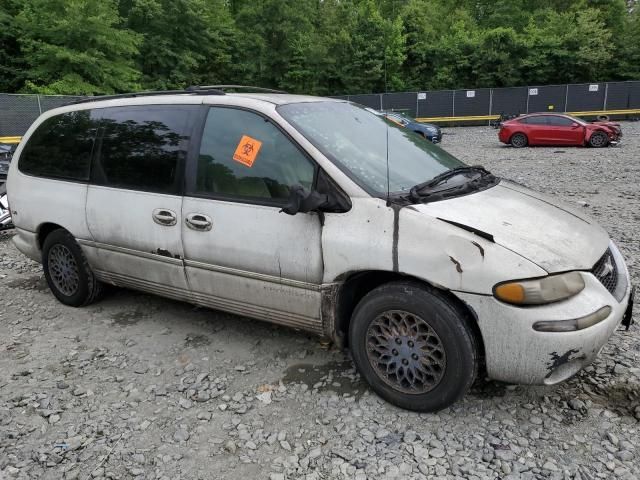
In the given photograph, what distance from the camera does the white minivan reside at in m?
2.57

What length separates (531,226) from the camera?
9.38 feet

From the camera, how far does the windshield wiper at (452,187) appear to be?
295 centimetres

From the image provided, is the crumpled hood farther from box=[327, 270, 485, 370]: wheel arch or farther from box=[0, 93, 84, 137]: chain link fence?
box=[0, 93, 84, 137]: chain link fence

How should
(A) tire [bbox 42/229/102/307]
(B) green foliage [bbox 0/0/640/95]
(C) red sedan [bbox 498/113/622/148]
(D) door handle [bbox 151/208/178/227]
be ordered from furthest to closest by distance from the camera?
(B) green foliage [bbox 0/0/640/95] → (C) red sedan [bbox 498/113/622/148] → (A) tire [bbox 42/229/102/307] → (D) door handle [bbox 151/208/178/227]

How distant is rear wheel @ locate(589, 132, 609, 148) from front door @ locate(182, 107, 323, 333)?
57.2 ft

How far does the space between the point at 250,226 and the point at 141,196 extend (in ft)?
3.42

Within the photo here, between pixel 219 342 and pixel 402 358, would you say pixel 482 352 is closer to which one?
pixel 402 358

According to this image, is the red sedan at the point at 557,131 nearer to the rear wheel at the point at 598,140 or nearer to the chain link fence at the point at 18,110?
the rear wheel at the point at 598,140

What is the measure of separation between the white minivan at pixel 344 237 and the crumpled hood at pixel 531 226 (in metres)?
0.01

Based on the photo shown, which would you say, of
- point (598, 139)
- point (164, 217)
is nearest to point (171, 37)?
point (598, 139)

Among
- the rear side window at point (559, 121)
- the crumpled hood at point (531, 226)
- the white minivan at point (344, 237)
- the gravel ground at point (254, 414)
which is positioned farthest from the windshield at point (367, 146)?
the rear side window at point (559, 121)

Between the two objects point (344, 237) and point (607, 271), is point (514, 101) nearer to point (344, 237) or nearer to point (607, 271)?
point (607, 271)

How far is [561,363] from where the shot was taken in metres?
2.54

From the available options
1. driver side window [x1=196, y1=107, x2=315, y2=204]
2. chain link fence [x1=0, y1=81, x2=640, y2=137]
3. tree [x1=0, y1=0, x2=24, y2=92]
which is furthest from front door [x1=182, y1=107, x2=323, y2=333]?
tree [x1=0, y1=0, x2=24, y2=92]
